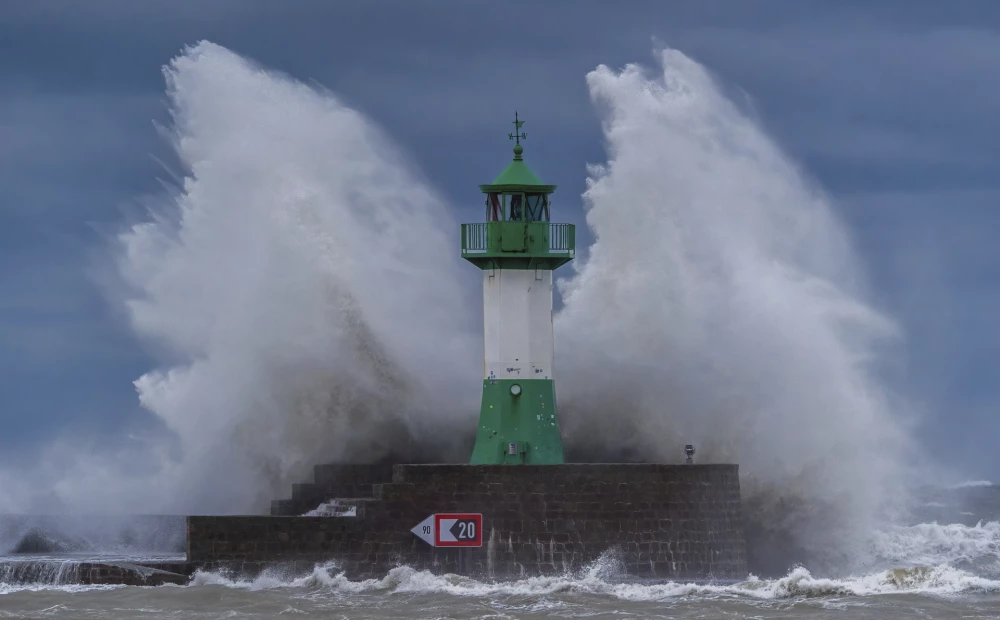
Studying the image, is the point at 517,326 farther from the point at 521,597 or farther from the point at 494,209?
the point at 521,597

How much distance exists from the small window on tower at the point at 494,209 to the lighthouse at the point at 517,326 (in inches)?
0.5

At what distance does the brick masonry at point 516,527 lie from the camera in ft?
81.7

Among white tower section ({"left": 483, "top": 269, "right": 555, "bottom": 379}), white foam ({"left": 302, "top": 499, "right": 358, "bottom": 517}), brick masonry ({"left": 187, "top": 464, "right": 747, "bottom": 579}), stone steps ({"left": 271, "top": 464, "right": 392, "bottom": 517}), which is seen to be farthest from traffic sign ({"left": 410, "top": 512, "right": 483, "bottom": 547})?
stone steps ({"left": 271, "top": 464, "right": 392, "bottom": 517})

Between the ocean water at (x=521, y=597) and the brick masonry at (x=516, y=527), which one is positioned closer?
the ocean water at (x=521, y=597)

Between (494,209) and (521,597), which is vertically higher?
(494,209)

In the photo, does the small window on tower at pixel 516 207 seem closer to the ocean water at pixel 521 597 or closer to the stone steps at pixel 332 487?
the stone steps at pixel 332 487

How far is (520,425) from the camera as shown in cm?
2631

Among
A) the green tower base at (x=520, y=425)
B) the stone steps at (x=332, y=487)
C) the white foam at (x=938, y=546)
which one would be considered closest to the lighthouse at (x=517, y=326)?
the green tower base at (x=520, y=425)

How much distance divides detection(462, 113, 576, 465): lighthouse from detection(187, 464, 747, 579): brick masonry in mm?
1290

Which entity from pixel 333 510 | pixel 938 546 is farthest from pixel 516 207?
pixel 938 546

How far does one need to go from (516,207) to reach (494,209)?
11.9 inches

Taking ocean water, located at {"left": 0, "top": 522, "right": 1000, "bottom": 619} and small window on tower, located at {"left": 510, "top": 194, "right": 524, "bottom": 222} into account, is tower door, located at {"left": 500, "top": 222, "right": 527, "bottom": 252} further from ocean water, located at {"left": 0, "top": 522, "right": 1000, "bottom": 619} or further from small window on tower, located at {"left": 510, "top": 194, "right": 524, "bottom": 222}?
ocean water, located at {"left": 0, "top": 522, "right": 1000, "bottom": 619}

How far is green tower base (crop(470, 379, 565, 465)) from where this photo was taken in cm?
2625

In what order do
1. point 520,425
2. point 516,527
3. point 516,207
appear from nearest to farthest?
point 516,527, point 520,425, point 516,207
